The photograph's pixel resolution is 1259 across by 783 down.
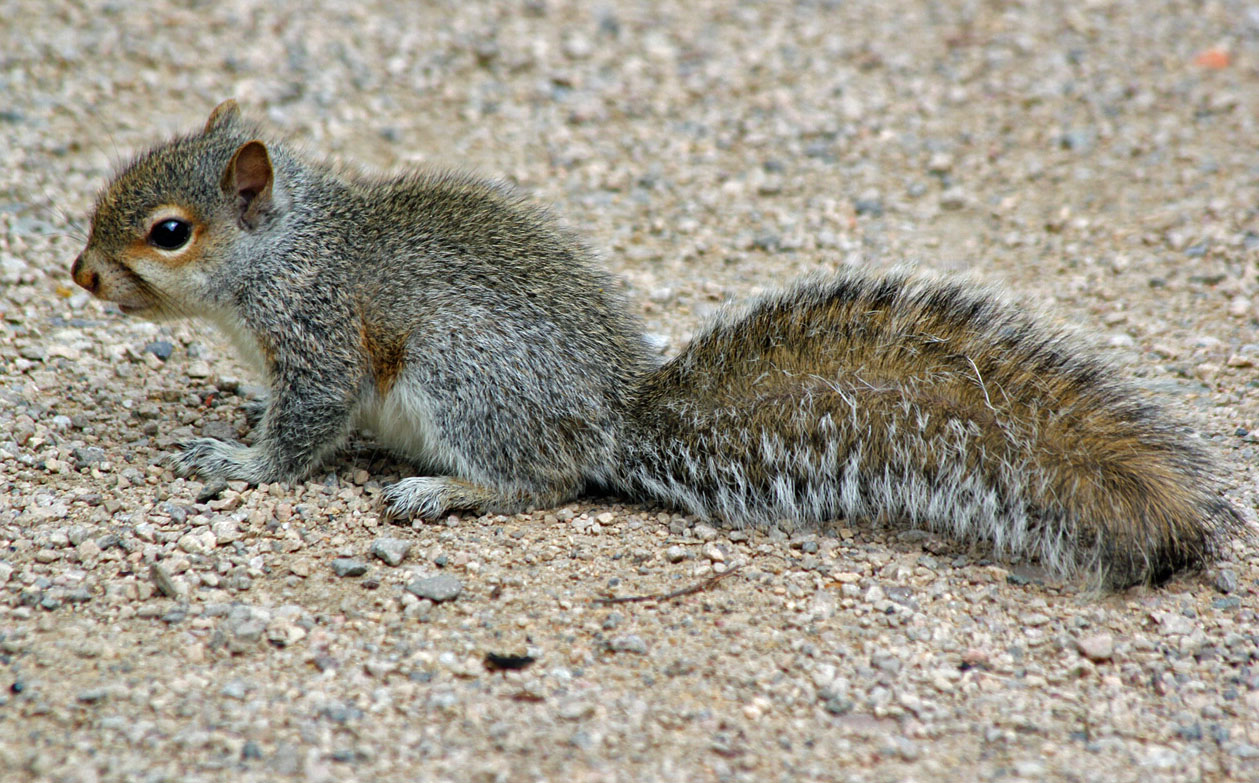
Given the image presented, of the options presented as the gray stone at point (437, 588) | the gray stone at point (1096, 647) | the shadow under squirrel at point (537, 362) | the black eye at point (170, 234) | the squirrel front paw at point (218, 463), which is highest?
the black eye at point (170, 234)

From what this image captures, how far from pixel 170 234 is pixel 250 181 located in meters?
0.30

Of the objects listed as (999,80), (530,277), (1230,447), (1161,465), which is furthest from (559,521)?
(999,80)

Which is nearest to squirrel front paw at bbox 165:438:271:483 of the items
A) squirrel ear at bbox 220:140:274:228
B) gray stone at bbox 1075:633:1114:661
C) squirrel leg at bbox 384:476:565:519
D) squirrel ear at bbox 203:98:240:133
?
squirrel leg at bbox 384:476:565:519

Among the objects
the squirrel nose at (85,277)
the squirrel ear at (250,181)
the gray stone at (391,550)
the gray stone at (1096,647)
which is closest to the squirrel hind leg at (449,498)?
the gray stone at (391,550)

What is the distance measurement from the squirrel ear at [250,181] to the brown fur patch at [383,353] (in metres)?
0.51

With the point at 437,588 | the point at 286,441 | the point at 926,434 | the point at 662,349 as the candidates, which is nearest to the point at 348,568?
the point at 437,588

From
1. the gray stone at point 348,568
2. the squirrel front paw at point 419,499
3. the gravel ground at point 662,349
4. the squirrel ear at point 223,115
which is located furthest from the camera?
the squirrel ear at point 223,115

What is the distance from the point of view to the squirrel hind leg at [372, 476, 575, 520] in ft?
11.8

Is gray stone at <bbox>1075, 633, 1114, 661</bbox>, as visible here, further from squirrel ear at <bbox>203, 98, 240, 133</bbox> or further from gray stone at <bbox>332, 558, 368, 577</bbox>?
squirrel ear at <bbox>203, 98, 240, 133</bbox>

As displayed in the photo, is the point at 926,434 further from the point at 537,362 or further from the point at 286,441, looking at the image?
the point at 286,441

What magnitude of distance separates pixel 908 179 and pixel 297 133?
307 cm

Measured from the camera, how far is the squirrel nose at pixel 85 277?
3.65 m

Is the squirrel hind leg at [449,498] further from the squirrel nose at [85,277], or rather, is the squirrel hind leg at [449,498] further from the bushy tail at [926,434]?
the squirrel nose at [85,277]

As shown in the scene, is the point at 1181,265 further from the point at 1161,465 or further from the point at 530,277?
the point at 530,277
